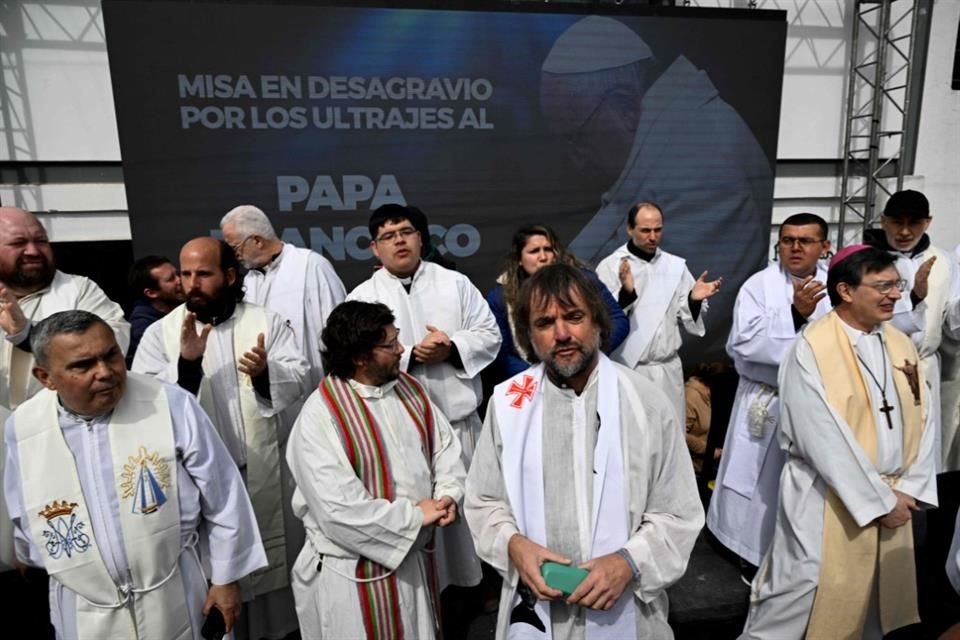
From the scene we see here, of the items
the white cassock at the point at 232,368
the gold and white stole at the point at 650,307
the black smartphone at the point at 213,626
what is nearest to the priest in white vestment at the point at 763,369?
the gold and white stole at the point at 650,307

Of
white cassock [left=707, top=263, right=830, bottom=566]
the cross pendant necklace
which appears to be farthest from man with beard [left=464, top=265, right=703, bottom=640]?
white cassock [left=707, top=263, right=830, bottom=566]

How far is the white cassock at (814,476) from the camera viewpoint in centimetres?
259

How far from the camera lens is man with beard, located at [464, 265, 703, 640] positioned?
1893 mm

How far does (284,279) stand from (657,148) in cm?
360

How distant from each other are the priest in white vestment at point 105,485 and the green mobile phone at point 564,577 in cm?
125

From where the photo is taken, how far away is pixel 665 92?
553cm

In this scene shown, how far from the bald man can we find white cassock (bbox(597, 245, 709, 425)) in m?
1.22

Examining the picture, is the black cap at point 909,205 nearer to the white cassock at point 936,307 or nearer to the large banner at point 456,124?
the white cassock at point 936,307

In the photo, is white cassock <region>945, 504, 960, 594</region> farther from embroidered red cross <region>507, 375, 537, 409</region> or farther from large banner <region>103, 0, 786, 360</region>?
large banner <region>103, 0, 786, 360</region>

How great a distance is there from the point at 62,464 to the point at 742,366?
11.4 ft

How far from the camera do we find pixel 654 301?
4.36 m

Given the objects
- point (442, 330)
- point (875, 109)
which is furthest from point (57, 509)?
point (875, 109)

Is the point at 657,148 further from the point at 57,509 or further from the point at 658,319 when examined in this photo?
the point at 57,509

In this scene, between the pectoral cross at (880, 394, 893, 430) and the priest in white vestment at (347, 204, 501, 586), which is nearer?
the pectoral cross at (880, 394, 893, 430)
